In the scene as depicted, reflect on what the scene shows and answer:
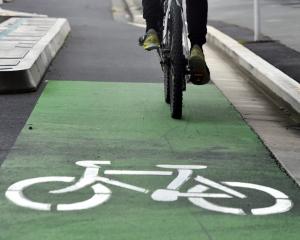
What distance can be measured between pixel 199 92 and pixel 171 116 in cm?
152

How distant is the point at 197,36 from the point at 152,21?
23.6 inches

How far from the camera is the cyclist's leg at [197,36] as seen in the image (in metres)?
6.04

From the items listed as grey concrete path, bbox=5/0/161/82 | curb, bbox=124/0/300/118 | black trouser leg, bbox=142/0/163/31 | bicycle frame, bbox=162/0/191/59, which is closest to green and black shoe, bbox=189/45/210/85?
bicycle frame, bbox=162/0/191/59

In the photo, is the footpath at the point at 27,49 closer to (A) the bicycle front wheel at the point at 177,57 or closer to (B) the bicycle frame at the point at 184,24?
(B) the bicycle frame at the point at 184,24

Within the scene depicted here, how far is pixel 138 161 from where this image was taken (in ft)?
16.0

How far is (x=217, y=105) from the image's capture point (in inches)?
275

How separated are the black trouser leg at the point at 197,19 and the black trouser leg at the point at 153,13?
1.53 ft

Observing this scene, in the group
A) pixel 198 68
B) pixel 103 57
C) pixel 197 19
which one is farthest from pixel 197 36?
pixel 103 57

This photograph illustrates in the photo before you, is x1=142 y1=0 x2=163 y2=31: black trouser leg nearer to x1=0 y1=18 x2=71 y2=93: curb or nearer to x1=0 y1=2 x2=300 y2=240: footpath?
x1=0 y1=2 x2=300 y2=240: footpath

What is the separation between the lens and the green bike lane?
12.0 feet

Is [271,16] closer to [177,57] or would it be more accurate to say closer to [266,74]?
[266,74]

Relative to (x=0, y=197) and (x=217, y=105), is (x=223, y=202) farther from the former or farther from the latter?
(x=217, y=105)

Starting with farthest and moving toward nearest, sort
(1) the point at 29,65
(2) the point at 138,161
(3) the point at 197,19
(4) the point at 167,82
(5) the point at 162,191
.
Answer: (1) the point at 29,65
(4) the point at 167,82
(3) the point at 197,19
(2) the point at 138,161
(5) the point at 162,191

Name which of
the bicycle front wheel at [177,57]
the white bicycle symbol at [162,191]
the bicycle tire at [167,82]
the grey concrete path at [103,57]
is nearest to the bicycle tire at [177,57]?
the bicycle front wheel at [177,57]
